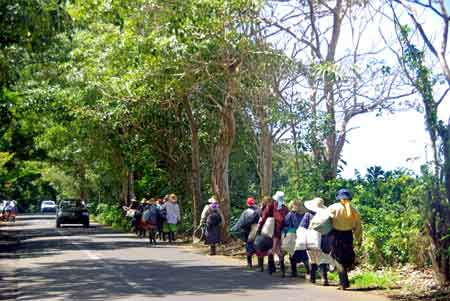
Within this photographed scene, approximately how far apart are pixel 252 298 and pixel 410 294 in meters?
2.60

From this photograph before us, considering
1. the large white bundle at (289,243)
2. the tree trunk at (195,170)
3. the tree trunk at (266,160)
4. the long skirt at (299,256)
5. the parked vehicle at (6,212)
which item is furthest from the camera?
the parked vehicle at (6,212)

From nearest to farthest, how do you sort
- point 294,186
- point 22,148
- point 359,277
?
1. point 359,277
2. point 294,186
3. point 22,148

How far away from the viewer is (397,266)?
15.6 meters

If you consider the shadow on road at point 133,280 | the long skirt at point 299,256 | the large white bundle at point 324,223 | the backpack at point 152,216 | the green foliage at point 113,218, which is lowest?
the shadow on road at point 133,280

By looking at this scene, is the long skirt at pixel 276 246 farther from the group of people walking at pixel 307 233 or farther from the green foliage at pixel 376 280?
the green foliage at pixel 376 280

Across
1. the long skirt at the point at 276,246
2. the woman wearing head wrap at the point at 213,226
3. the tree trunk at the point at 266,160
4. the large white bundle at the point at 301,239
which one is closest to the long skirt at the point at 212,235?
the woman wearing head wrap at the point at 213,226

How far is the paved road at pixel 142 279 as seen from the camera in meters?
13.1

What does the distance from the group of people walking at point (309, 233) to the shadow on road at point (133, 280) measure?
659 mm

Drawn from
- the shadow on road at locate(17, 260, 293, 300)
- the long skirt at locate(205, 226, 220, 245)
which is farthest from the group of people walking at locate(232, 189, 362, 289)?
the long skirt at locate(205, 226, 220, 245)

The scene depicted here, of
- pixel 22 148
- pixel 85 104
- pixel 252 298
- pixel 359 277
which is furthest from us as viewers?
pixel 22 148

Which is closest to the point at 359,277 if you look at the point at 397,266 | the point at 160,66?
the point at 397,266

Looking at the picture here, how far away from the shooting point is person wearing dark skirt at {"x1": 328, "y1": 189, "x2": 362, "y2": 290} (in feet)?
44.8

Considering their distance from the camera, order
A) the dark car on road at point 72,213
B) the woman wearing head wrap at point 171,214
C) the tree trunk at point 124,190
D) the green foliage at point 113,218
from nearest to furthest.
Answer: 1. the woman wearing head wrap at point 171,214
2. the green foliage at point 113,218
3. the tree trunk at point 124,190
4. the dark car on road at point 72,213

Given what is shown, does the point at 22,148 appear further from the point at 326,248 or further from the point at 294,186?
the point at 326,248
